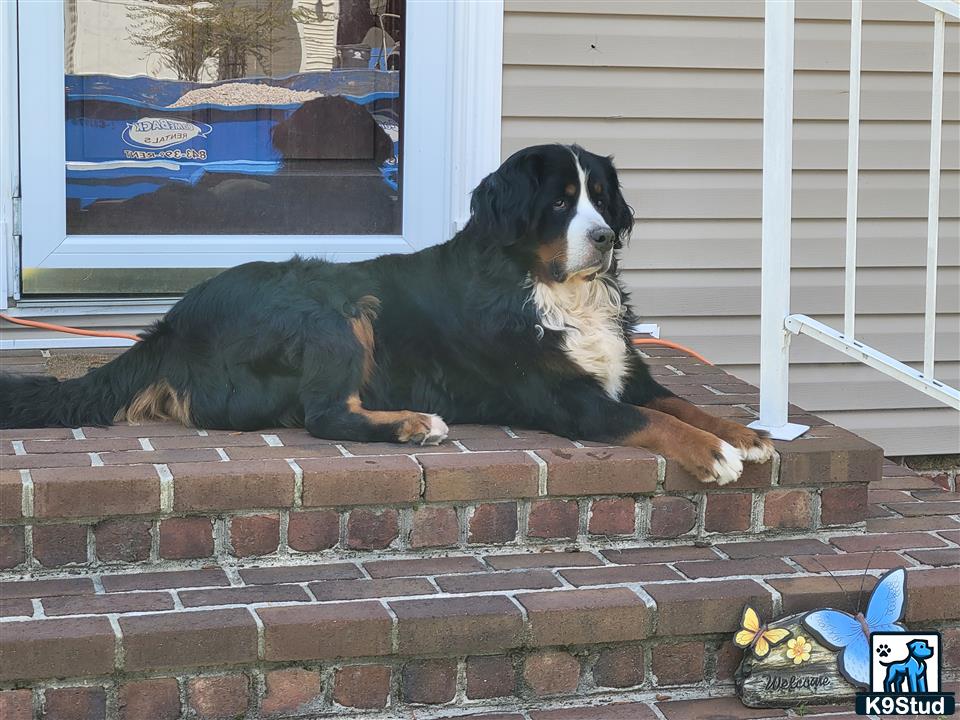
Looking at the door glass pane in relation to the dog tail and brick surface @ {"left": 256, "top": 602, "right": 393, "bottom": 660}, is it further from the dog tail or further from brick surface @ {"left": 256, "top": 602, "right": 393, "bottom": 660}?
brick surface @ {"left": 256, "top": 602, "right": 393, "bottom": 660}

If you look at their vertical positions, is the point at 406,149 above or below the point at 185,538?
above

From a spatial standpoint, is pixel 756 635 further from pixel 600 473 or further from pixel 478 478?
pixel 478 478

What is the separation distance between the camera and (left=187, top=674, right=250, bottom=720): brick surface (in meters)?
2.43

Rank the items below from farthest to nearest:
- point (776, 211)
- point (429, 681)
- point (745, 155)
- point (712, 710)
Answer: point (745, 155) < point (776, 211) < point (712, 710) < point (429, 681)

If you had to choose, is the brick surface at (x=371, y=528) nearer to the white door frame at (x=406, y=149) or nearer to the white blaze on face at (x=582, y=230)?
the white blaze on face at (x=582, y=230)

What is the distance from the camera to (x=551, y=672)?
2.64 m

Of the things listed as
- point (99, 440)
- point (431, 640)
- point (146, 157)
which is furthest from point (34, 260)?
point (431, 640)

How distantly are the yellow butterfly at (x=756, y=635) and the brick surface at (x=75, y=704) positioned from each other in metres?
1.33

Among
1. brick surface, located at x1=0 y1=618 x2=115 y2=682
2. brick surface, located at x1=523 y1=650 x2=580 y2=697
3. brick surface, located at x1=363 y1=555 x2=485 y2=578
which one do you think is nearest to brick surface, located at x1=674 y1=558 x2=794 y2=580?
brick surface, located at x1=523 y1=650 x2=580 y2=697

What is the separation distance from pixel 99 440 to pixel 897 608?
75.6 inches

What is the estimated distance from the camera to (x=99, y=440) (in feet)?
9.83

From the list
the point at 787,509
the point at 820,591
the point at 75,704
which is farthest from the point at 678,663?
the point at 75,704

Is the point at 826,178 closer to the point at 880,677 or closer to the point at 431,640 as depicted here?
the point at 880,677

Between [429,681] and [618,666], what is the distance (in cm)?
42
